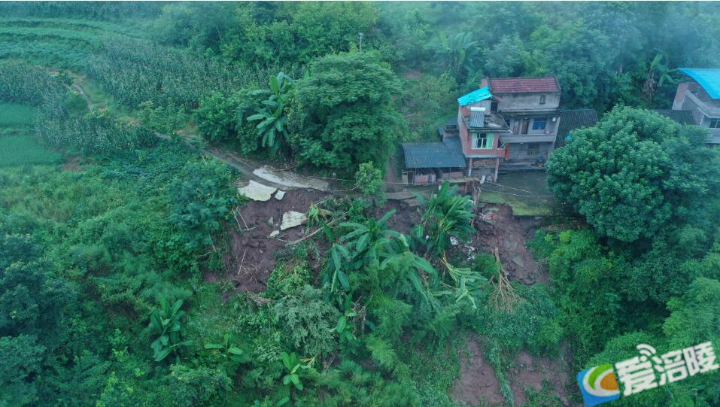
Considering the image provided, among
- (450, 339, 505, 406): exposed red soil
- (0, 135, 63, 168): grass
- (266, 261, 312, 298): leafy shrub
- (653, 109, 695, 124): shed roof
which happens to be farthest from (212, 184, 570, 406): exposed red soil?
(653, 109, 695, 124): shed roof

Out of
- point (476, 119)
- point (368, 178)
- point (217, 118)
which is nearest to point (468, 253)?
point (368, 178)

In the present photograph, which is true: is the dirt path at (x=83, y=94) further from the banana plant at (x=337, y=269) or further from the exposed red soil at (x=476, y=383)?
the exposed red soil at (x=476, y=383)

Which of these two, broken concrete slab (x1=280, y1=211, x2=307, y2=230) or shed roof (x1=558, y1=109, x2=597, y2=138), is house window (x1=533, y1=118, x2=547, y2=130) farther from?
broken concrete slab (x1=280, y1=211, x2=307, y2=230)

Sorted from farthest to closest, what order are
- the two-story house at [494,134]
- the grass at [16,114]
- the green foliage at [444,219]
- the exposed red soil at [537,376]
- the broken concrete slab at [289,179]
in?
the grass at [16,114]
the two-story house at [494,134]
the broken concrete slab at [289,179]
the green foliage at [444,219]
the exposed red soil at [537,376]

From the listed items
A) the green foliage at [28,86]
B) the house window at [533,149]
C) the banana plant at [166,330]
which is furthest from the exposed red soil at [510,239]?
the green foliage at [28,86]

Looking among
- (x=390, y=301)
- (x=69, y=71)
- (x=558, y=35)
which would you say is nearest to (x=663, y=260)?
(x=390, y=301)

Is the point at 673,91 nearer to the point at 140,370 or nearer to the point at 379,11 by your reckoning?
the point at 379,11
